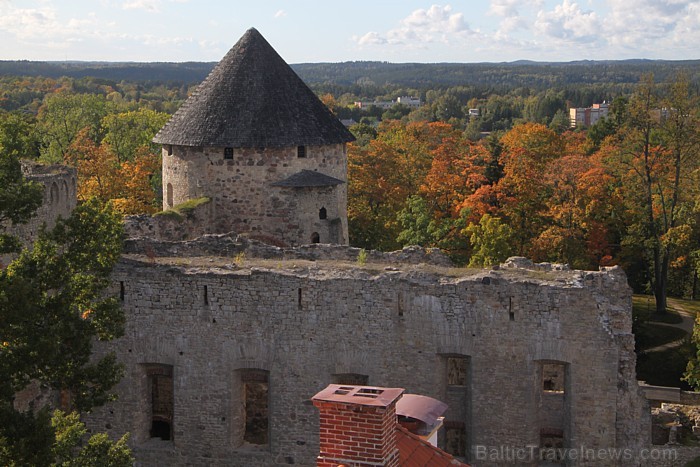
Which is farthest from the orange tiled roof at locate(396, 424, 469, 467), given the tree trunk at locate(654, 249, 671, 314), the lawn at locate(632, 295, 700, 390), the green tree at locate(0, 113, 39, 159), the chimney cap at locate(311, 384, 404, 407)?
the tree trunk at locate(654, 249, 671, 314)

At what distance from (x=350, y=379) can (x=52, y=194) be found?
27.2 ft

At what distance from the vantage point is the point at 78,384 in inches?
537

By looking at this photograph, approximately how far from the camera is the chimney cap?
1007cm

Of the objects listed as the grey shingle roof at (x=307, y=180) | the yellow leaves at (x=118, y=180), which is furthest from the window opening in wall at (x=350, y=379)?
the yellow leaves at (x=118, y=180)

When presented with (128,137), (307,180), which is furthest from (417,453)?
(128,137)

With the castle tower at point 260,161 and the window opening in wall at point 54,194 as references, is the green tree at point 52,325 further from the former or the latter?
the castle tower at point 260,161

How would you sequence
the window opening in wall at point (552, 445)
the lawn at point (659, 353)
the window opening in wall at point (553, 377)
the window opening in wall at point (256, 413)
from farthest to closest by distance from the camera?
the lawn at point (659, 353) < the window opening in wall at point (553, 377) < the window opening in wall at point (256, 413) < the window opening in wall at point (552, 445)

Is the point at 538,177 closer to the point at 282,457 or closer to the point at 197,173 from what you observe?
the point at 197,173

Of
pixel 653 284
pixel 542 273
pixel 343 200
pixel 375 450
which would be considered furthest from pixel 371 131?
pixel 375 450

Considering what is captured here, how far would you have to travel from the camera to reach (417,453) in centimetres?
1104

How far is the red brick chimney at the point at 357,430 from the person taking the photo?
9961 millimetres

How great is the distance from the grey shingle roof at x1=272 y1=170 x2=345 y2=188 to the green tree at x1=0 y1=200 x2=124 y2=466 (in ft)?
38.2

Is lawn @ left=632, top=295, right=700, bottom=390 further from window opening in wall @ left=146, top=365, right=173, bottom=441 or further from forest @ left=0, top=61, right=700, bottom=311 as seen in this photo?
window opening in wall @ left=146, top=365, right=173, bottom=441

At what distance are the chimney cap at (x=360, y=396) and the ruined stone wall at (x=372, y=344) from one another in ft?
16.9
